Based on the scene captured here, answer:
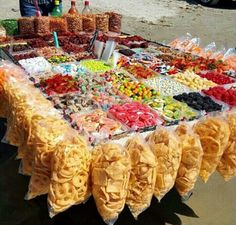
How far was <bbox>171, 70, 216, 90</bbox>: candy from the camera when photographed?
9.25 ft

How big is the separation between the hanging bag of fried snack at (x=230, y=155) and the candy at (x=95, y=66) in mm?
1301

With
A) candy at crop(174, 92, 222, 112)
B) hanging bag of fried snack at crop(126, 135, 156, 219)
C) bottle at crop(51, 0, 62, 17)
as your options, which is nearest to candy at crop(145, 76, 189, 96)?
candy at crop(174, 92, 222, 112)

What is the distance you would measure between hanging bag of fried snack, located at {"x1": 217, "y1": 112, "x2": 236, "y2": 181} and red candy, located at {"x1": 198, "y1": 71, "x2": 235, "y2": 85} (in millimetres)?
851

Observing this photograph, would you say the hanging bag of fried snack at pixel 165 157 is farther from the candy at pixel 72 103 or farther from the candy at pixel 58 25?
the candy at pixel 58 25

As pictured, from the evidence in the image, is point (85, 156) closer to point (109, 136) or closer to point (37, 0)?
point (109, 136)

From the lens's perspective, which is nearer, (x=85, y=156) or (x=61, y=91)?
(x=85, y=156)

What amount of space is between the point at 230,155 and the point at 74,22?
2.41 metres

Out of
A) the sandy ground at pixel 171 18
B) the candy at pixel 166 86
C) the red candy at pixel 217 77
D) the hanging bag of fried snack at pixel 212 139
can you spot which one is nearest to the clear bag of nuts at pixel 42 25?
the candy at pixel 166 86

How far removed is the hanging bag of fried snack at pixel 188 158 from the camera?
1.89 m

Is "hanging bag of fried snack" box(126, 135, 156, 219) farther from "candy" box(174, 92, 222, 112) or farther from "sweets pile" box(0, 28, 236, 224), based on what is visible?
"candy" box(174, 92, 222, 112)

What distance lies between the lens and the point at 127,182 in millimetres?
1726

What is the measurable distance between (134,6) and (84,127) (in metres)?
7.56

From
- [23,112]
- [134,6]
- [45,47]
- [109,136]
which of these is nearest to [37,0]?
[45,47]

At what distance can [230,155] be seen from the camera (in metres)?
2.12
